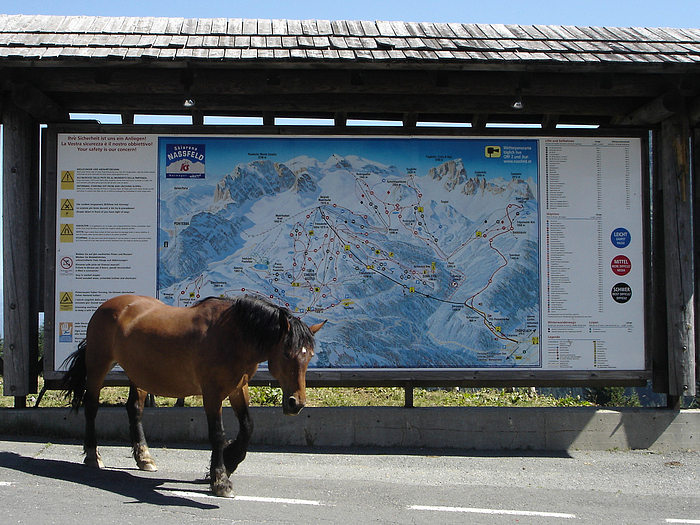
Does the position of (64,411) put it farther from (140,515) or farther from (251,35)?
(251,35)

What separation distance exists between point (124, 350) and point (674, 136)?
7258mm

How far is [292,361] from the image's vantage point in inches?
197

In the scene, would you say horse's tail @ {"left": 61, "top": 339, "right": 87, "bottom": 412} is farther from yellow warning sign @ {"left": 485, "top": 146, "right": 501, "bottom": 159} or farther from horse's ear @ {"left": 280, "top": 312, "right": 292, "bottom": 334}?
yellow warning sign @ {"left": 485, "top": 146, "right": 501, "bottom": 159}

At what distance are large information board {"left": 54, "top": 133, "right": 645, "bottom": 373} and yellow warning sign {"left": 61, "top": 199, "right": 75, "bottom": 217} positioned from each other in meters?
0.02

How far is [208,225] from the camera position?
25.4ft

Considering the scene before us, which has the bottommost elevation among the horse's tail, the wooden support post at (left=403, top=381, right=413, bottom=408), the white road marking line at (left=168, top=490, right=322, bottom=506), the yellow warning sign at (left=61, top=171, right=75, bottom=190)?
the white road marking line at (left=168, top=490, right=322, bottom=506)

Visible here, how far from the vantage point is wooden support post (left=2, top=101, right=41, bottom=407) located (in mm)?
7387

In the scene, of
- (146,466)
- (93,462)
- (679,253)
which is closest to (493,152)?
(679,253)

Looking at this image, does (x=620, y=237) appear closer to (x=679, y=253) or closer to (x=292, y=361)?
(x=679, y=253)

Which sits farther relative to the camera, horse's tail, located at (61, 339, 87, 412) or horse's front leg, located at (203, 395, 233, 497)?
horse's tail, located at (61, 339, 87, 412)

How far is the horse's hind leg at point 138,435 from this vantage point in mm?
5910

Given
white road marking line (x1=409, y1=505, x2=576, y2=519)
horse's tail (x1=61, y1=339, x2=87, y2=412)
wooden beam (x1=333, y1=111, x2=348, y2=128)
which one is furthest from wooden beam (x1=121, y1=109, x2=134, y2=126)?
white road marking line (x1=409, y1=505, x2=576, y2=519)

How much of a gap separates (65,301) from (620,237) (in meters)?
7.32

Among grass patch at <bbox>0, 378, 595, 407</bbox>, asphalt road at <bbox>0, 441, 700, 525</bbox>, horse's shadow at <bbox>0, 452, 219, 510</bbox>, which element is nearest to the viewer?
asphalt road at <bbox>0, 441, 700, 525</bbox>
